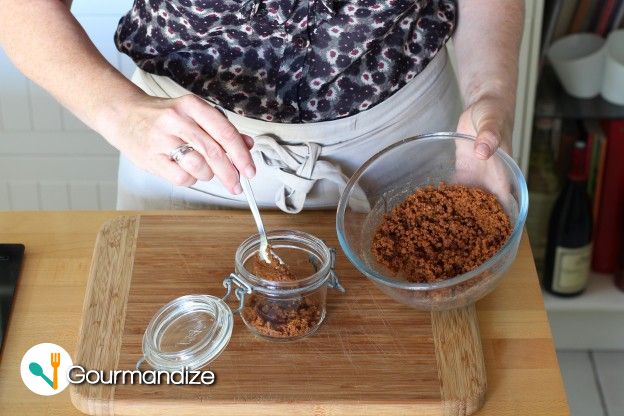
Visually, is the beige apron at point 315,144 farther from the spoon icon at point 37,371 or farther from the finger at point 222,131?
the spoon icon at point 37,371

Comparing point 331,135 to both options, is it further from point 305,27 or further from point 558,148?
point 558,148

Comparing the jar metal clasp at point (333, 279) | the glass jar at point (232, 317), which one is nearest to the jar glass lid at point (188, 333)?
the glass jar at point (232, 317)

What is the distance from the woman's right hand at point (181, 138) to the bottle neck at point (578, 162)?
95 centimetres

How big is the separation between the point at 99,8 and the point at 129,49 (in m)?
0.56

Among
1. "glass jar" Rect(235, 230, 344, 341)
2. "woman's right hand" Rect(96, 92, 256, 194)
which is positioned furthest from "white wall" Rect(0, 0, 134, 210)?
"glass jar" Rect(235, 230, 344, 341)

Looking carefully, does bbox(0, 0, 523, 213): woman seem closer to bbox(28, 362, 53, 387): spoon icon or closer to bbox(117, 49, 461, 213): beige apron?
bbox(117, 49, 461, 213): beige apron

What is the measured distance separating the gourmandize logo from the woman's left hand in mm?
461

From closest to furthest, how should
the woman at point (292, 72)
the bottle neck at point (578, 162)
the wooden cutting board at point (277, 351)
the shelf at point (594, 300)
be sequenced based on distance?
the wooden cutting board at point (277, 351), the woman at point (292, 72), the bottle neck at point (578, 162), the shelf at point (594, 300)

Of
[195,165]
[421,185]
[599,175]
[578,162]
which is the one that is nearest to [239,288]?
[195,165]

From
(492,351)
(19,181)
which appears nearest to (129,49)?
(492,351)

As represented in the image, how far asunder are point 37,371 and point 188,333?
5.9 inches

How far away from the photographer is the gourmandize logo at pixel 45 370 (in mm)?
859

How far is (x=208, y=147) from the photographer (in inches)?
33.5

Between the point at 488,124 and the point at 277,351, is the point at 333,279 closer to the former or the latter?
the point at 277,351
